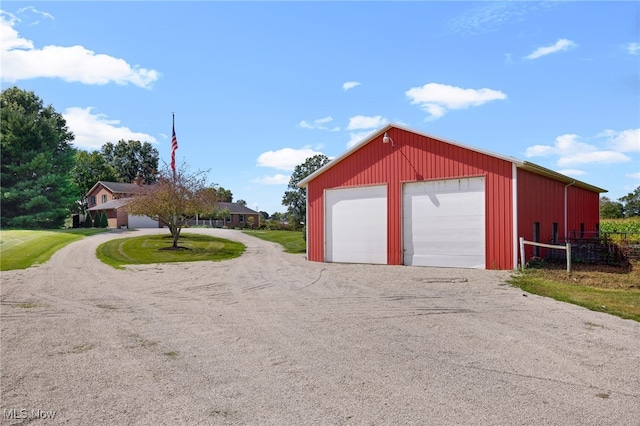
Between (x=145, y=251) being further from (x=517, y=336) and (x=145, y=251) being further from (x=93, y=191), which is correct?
(x=93, y=191)

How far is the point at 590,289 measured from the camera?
10.1 meters

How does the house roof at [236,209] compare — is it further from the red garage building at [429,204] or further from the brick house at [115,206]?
the red garage building at [429,204]

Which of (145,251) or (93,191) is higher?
(93,191)

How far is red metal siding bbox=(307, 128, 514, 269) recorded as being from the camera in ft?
47.1

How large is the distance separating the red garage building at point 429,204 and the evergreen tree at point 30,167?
2923 cm

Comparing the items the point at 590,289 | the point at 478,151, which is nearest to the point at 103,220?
the point at 478,151

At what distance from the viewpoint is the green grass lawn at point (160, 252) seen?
64.3 ft

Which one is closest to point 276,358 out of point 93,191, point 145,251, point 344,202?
point 344,202

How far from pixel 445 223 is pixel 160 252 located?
15024 millimetres

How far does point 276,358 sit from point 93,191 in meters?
57.3

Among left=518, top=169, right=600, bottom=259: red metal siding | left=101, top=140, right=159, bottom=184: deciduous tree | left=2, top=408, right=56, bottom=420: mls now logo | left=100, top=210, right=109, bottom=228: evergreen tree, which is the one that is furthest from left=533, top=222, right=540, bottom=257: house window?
left=101, top=140, right=159, bottom=184: deciduous tree

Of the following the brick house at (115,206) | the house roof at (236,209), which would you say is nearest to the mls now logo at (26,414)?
the brick house at (115,206)

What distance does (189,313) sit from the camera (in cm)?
785

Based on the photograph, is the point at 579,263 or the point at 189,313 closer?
the point at 189,313
